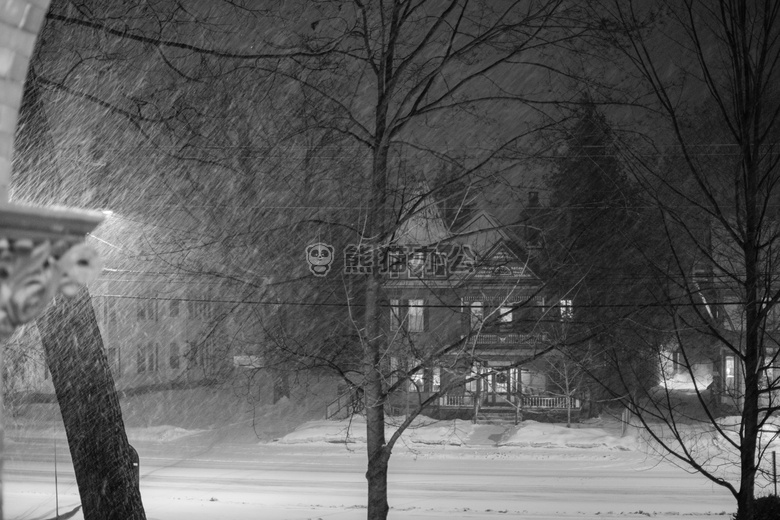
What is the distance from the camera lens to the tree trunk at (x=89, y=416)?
859cm

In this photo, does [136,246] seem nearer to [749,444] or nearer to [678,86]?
[678,86]

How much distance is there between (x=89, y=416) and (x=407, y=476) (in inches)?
533

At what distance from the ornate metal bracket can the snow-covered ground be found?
857cm

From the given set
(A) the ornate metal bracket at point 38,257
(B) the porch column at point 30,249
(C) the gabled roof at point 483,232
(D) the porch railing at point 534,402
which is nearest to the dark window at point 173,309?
(D) the porch railing at point 534,402

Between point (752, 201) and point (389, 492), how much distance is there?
A: 13.5 meters

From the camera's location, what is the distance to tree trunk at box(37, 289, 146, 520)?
28.2 ft

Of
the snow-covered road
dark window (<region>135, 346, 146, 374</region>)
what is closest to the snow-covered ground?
the snow-covered road

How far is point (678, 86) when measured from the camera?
800cm

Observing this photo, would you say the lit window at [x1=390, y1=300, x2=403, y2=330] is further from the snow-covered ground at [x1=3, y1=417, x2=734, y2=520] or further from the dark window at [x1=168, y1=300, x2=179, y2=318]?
the dark window at [x1=168, y1=300, x2=179, y2=318]

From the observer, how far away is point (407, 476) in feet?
69.2

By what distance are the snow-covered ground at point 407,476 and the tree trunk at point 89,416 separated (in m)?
2.96

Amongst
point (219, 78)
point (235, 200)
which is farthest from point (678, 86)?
point (235, 200)

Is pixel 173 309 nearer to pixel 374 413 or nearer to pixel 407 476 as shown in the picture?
pixel 407 476

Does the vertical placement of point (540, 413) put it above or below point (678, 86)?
below
